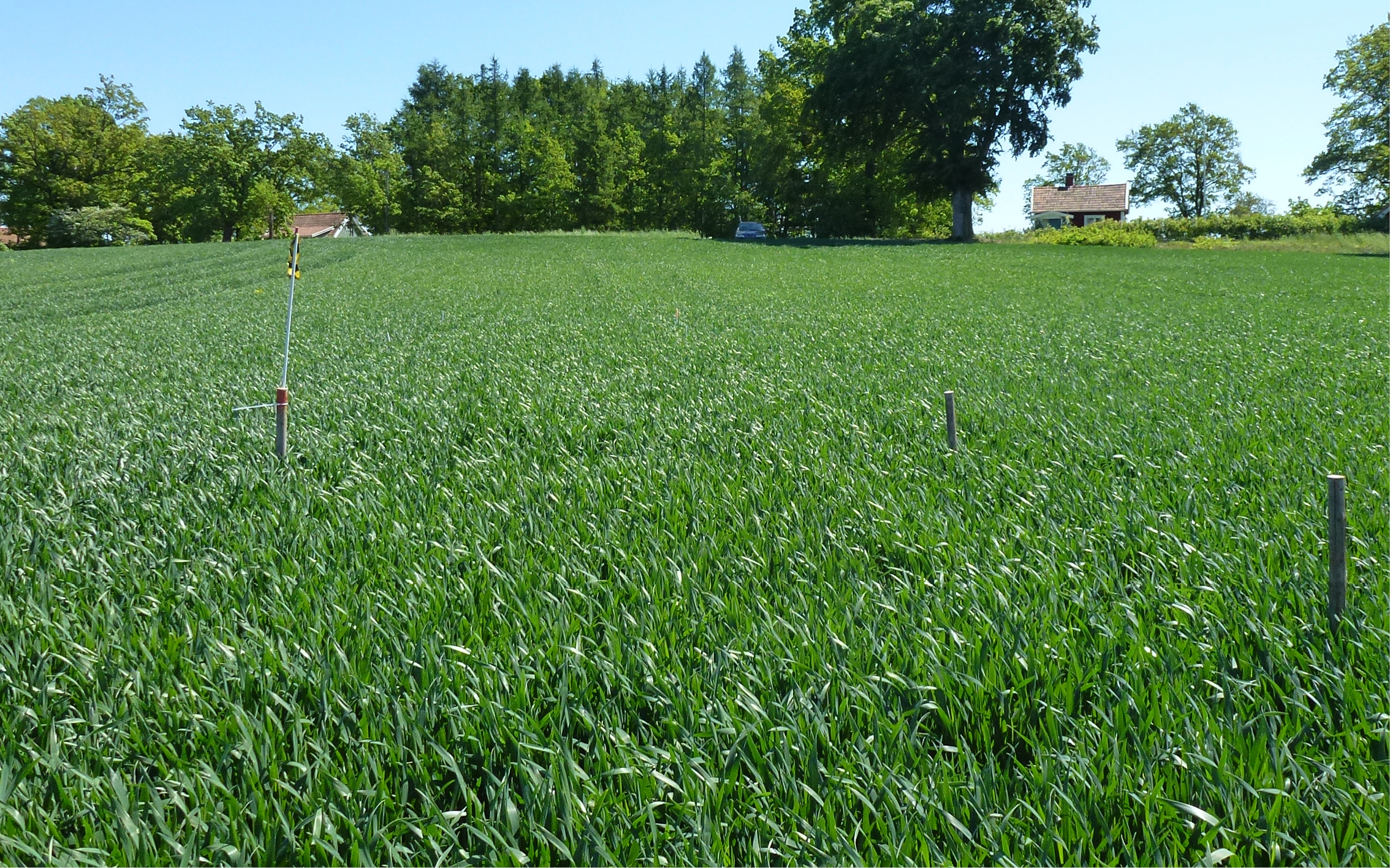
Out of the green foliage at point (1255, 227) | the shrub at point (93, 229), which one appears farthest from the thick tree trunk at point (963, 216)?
the shrub at point (93, 229)

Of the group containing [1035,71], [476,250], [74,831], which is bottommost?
[74,831]

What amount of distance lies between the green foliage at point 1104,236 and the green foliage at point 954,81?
4559 mm

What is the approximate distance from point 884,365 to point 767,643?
25.8 feet

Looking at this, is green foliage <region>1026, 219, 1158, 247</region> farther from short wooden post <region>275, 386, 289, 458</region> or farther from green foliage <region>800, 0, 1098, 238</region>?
short wooden post <region>275, 386, 289, 458</region>

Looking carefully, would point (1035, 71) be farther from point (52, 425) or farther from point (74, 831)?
point (74, 831)

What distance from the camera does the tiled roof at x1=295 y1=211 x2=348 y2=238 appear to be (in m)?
93.6

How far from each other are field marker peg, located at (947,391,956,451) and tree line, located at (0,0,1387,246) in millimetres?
49977

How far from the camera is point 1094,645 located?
10.1 feet

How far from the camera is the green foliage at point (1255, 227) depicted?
171 feet

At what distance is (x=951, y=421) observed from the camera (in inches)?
231

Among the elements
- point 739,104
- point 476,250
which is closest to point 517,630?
point 476,250

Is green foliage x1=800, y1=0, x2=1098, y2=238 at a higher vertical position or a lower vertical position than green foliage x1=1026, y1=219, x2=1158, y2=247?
higher

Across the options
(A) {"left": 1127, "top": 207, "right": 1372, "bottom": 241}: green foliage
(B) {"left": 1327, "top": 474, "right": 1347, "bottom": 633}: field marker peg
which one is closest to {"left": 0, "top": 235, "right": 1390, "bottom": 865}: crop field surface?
(B) {"left": 1327, "top": 474, "right": 1347, "bottom": 633}: field marker peg

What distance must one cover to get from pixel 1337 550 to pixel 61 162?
3753 inches
